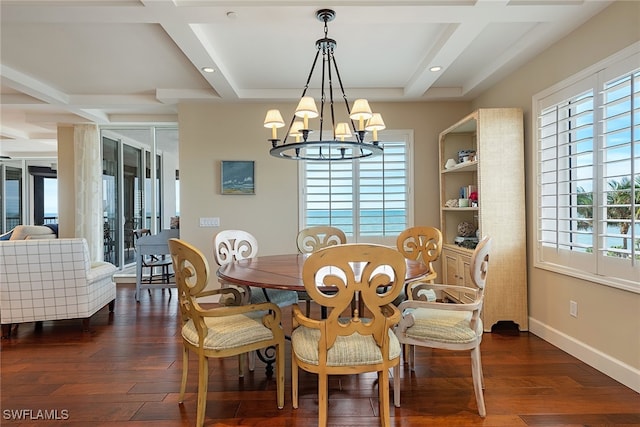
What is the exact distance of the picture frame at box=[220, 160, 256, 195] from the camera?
4594mm

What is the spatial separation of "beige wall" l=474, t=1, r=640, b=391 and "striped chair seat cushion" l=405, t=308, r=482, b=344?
1.10 metres

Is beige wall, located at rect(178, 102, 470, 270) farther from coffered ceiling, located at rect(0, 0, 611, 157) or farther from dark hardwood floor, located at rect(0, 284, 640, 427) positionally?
dark hardwood floor, located at rect(0, 284, 640, 427)

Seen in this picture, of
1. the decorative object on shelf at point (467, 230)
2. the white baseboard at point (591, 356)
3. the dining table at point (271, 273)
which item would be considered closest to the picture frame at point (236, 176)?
the dining table at point (271, 273)

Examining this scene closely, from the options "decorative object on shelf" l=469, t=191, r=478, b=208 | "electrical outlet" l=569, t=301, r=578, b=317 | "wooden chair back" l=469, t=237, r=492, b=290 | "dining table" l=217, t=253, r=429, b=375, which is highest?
"decorative object on shelf" l=469, t=191, r=478, b=208

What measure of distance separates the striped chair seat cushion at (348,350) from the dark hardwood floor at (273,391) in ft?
1.55

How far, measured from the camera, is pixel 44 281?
335 cm

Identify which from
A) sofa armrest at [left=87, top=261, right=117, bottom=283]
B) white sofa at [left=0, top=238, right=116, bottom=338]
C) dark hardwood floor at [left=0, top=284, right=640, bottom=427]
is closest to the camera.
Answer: dark hardwood floor at [left=0, top=284, right=640, bottom=427]

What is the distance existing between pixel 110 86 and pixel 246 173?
6.26ft

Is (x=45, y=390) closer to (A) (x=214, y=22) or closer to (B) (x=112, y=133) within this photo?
(A) (x=214, y=22)

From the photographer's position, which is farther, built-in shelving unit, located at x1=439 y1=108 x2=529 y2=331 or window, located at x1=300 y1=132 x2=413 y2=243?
window, located at x1=300 y1=132 x2=413 y2=243

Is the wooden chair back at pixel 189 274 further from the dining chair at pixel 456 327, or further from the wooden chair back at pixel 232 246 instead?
the dining chair at pixel 456 327

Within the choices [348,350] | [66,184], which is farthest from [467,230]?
[66,184]

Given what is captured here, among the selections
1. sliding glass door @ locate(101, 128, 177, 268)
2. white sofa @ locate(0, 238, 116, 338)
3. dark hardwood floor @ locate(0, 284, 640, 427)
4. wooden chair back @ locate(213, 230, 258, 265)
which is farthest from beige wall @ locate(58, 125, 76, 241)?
wooden chair back @ locate(213, 230, 258, 265)

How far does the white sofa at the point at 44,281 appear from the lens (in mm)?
3254
